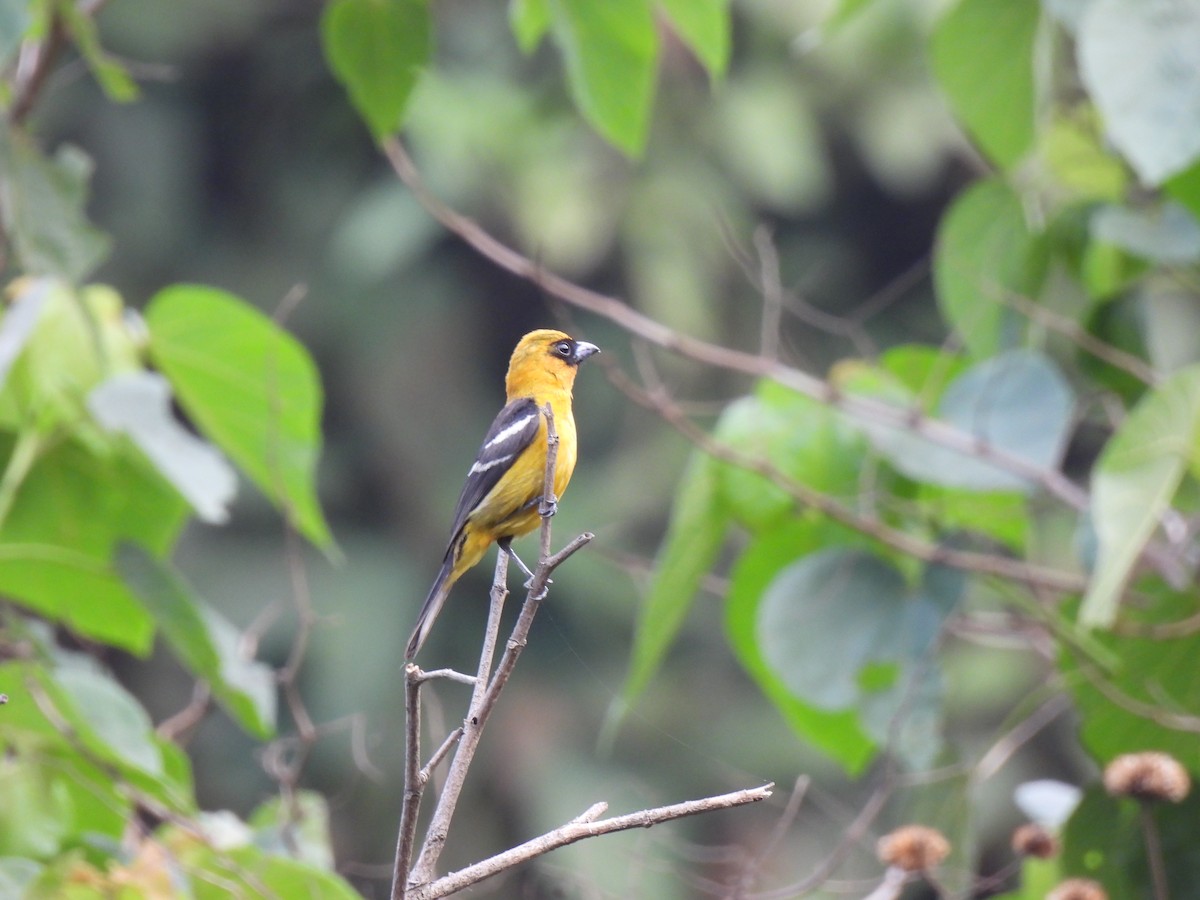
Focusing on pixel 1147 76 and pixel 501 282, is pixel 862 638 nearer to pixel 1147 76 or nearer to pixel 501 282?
pixel 1147 76

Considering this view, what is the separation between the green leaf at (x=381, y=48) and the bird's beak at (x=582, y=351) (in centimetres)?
119

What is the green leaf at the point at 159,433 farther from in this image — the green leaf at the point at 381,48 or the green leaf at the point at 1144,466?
the green leaf at the point at 1144,466

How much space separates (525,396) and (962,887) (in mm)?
1694

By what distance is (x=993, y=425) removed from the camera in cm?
288

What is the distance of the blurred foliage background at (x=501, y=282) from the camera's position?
34.6ft

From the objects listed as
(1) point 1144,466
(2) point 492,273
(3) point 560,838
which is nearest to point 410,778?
(3) point 560,838

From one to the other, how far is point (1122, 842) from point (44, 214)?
2239mm

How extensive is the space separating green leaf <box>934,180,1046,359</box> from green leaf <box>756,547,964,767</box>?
599 mm

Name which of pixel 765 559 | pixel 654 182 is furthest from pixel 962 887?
pixel 654 182

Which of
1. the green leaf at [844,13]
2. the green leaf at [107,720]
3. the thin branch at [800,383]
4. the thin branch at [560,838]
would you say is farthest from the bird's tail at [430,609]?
the green leaf at [844,13]

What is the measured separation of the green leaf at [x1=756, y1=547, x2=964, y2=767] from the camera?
2.78 m

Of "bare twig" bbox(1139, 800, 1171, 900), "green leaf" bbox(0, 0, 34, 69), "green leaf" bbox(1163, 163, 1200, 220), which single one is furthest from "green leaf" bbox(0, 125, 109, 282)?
"bare twig" bbox(1139, 800, 1171, 900)

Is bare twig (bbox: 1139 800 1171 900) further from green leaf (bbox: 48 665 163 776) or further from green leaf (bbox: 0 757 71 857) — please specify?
green leaf (bbox: 0 757 71 857)

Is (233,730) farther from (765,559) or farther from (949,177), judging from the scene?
(765,559)
